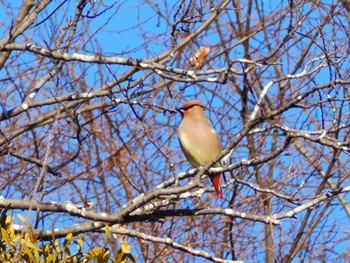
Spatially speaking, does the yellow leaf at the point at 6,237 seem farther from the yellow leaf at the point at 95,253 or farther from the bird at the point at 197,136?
the bird at the point at 197,136

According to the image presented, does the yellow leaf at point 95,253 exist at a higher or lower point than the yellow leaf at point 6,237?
lower

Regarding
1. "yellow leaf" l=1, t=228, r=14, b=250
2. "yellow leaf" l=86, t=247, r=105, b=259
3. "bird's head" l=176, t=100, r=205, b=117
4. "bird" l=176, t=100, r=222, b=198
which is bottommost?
"yellow leaf" l=86, t=247, r=105, b=259

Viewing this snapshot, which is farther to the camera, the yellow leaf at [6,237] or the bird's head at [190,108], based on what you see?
the bird's head at [190,108]

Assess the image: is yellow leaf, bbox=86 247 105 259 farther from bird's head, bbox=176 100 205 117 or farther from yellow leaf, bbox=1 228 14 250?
bird's head, bbox=176 100 205 117

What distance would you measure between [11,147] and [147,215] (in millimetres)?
1699

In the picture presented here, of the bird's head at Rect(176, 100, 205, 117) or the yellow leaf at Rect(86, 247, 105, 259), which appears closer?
the yellow leaf at Rect(86, 247, 105, 259)

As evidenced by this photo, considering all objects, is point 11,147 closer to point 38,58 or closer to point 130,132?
point 38,58

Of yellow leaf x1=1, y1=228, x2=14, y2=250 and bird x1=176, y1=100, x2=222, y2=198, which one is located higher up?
→ bird x1=176, y1=100, x2=222, y2=198

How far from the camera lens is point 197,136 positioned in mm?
7438

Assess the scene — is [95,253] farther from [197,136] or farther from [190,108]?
[190,108]

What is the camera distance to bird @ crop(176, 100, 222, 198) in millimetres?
7320

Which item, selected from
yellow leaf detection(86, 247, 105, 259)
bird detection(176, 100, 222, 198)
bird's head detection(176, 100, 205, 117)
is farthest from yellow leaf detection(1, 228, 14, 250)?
bird's head detection(176, 100, 205, 117)

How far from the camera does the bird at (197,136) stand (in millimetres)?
7320

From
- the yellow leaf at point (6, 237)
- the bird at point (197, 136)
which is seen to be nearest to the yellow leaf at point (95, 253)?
the yellow leaf at point (6, 237)
